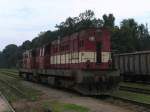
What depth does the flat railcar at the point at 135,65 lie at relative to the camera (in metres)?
32.1

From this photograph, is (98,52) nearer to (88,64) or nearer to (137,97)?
(88,64)

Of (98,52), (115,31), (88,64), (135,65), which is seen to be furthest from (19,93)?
(115,31)

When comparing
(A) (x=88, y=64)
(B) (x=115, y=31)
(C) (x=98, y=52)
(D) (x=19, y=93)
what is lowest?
(D) (x=19, y=93)

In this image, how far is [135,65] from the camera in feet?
112

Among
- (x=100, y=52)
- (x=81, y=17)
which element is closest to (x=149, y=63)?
(x=100, y=52)

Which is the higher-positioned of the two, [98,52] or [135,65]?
[98,52]

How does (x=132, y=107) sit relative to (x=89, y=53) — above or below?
below

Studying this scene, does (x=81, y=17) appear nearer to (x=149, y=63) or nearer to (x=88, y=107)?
(x=149, y=63)

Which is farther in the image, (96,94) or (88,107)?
(96,94)

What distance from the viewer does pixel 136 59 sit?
111ft

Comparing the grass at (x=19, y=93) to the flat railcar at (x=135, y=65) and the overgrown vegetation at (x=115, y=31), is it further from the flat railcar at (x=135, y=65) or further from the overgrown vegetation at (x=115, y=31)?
the overgrown vegetation at (x=115, y=31)

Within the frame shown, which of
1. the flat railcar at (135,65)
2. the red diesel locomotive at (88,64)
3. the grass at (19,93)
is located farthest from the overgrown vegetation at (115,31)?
the red diesel locomotive at (88,64)

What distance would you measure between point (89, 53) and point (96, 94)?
2.28 m

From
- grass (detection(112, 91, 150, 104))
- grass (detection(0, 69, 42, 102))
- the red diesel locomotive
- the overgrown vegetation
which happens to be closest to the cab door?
the red diesel locomotive
